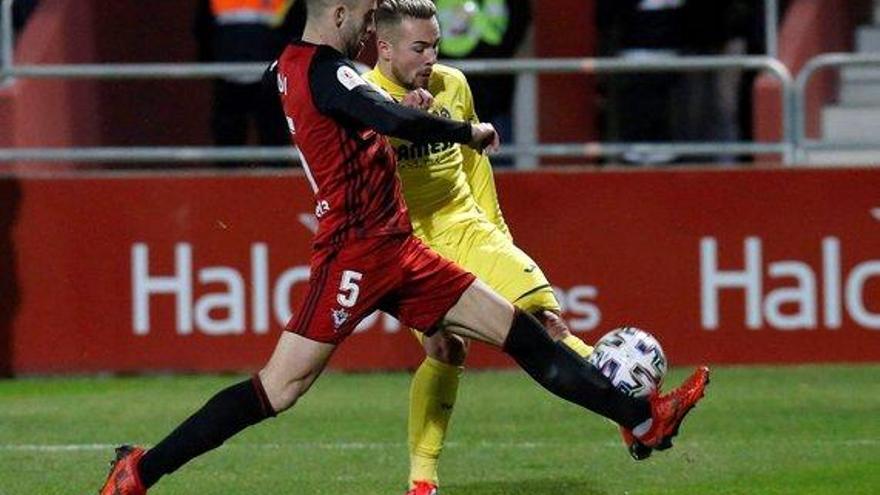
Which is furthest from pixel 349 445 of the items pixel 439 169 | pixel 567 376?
pixel 567 376

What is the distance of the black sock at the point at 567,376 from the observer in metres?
7.90

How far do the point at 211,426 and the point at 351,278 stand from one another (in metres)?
0.72

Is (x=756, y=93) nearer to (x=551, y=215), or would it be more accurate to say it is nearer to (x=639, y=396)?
(x=551, y=215)

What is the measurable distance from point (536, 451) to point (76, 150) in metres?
4.60

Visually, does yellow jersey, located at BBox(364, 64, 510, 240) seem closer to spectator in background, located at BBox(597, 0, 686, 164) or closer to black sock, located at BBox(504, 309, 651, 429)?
black sock, located at BBox(504, 309, 651, 429)

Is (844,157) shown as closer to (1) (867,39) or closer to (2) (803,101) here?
(2) (803,101)

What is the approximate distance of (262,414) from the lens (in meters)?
7.70

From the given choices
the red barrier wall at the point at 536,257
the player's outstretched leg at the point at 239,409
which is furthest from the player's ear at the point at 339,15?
the red barrier wall at the point at 536,257

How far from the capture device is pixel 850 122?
1502cm

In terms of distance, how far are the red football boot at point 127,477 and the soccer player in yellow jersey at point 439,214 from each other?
117cm

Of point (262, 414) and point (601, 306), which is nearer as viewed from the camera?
point (262, 414)

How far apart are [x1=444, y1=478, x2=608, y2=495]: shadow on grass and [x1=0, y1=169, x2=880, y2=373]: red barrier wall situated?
162 inches

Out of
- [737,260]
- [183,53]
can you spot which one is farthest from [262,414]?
[183,53]

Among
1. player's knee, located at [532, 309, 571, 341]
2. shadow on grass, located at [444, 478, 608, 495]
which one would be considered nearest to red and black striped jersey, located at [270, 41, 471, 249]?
player's knee, located at [532, 309, 571, 341]
